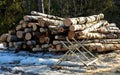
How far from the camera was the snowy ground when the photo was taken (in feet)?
36.9

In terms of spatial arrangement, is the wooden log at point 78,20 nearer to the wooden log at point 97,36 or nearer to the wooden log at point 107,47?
the wooden log at point 97,36

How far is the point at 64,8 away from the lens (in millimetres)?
26516

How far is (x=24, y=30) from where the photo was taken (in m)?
14.1

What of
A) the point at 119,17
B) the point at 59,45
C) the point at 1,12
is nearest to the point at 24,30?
the point at 59,45

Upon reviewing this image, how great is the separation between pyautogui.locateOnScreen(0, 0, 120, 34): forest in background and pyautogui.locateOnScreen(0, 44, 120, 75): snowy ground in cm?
850

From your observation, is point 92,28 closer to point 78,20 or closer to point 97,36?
point 97,36

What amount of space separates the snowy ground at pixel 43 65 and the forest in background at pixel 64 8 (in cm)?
850

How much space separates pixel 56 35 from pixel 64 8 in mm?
13164

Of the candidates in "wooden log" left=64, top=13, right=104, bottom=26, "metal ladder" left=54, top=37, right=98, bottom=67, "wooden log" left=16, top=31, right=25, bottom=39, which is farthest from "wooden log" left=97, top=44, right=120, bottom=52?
"wooden log" left=16, top=31, right=25, bottom=39

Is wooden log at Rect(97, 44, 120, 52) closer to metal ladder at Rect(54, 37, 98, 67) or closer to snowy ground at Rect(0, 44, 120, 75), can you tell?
snowy ground at Rect(0, 44, 120, 75)

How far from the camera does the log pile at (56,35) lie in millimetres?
13375

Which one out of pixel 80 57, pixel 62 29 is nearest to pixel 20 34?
Result: pixel 62 29

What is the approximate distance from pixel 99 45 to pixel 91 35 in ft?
2.17

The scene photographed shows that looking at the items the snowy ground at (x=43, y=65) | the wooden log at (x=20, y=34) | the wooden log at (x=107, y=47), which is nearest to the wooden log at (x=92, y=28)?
the wooden log at (x=107, y=47)
